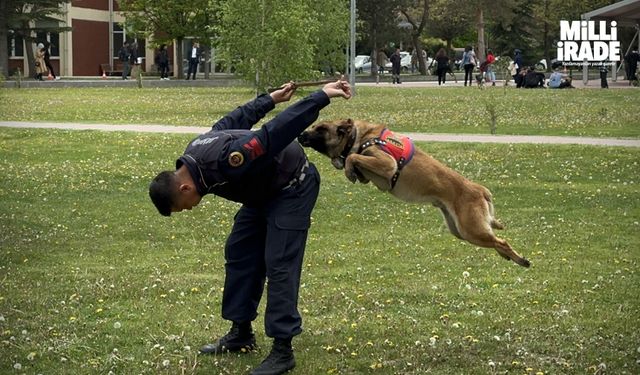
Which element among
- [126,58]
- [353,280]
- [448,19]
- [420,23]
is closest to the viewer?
[353,280]

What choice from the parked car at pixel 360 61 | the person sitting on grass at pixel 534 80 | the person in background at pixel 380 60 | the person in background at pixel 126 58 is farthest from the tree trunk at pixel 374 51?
the person sitting on grass at pixel 534 80

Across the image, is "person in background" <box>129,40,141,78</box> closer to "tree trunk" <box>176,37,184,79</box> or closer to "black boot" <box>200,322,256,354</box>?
"tree trunk" <box>176,37,184,79</box>

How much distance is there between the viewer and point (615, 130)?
22.7 m

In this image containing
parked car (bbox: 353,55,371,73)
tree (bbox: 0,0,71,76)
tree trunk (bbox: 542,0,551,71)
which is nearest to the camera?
tree (bbox: 0,0,71,76)

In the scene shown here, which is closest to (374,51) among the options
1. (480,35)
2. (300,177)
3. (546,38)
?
(480,35)

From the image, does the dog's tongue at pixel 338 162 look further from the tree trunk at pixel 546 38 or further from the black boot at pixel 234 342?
the tree trunk at pixel 546 38

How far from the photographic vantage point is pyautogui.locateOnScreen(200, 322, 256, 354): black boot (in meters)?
7.04

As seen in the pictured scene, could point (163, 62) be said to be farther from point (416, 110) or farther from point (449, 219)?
point (449, 219)

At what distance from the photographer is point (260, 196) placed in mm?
6527

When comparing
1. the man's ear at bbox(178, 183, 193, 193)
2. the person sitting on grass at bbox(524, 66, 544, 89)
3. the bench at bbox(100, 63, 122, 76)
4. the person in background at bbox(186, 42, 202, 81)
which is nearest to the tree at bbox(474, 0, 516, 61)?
the person sitting on grass at bbox(524, 66, 544, 89)

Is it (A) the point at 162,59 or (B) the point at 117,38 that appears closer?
(A) the point at 162,59

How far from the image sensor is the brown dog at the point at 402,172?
6738 mm

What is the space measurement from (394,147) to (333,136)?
405mm

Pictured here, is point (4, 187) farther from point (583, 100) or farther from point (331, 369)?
point (583, 100)
